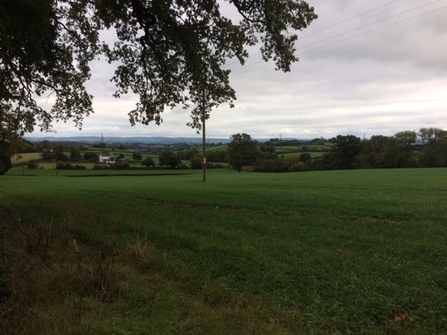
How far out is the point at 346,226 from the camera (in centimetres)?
783

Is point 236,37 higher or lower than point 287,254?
higher

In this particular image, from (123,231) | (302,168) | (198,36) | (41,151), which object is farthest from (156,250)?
(41,151)

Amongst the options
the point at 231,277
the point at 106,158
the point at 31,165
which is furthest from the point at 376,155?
the point at 31,165

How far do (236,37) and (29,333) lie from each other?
1029 centimetres

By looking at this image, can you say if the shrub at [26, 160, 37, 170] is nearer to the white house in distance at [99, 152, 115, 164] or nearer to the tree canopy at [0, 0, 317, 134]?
the white house in distance at [99, 152, 115, 164]

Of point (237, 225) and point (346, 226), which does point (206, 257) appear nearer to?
point (237, 225)

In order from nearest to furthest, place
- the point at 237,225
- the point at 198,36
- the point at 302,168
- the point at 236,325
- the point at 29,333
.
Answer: the point at 29,333 < the point at 236,325 < the point at 237,225 < the point at 198,36 < the point at 302,168

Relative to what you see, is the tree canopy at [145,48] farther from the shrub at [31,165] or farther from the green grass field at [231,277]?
the shrub at [31,165]

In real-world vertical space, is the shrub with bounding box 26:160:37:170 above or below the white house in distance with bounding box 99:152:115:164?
below

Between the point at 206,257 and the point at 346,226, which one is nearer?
the point at 206,257

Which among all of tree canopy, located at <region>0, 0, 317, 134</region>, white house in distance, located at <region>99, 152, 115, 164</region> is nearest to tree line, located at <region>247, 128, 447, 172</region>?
white house in distance, located at <region>99, 152, 115, 164</region>

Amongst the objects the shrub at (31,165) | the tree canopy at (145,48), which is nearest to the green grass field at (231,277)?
the tree canopy at (145,48)

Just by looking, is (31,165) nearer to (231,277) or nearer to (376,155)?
(231,277)

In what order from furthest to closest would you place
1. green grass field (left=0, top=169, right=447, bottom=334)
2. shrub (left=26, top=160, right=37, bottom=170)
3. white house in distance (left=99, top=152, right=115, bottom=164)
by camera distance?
white house in distance (left=99, top=152, right=115, bottom=164), shrub (left=26, top=160, right=37, bottom=170), green grass field (left=0, top=169, right=447, bottom=334)
